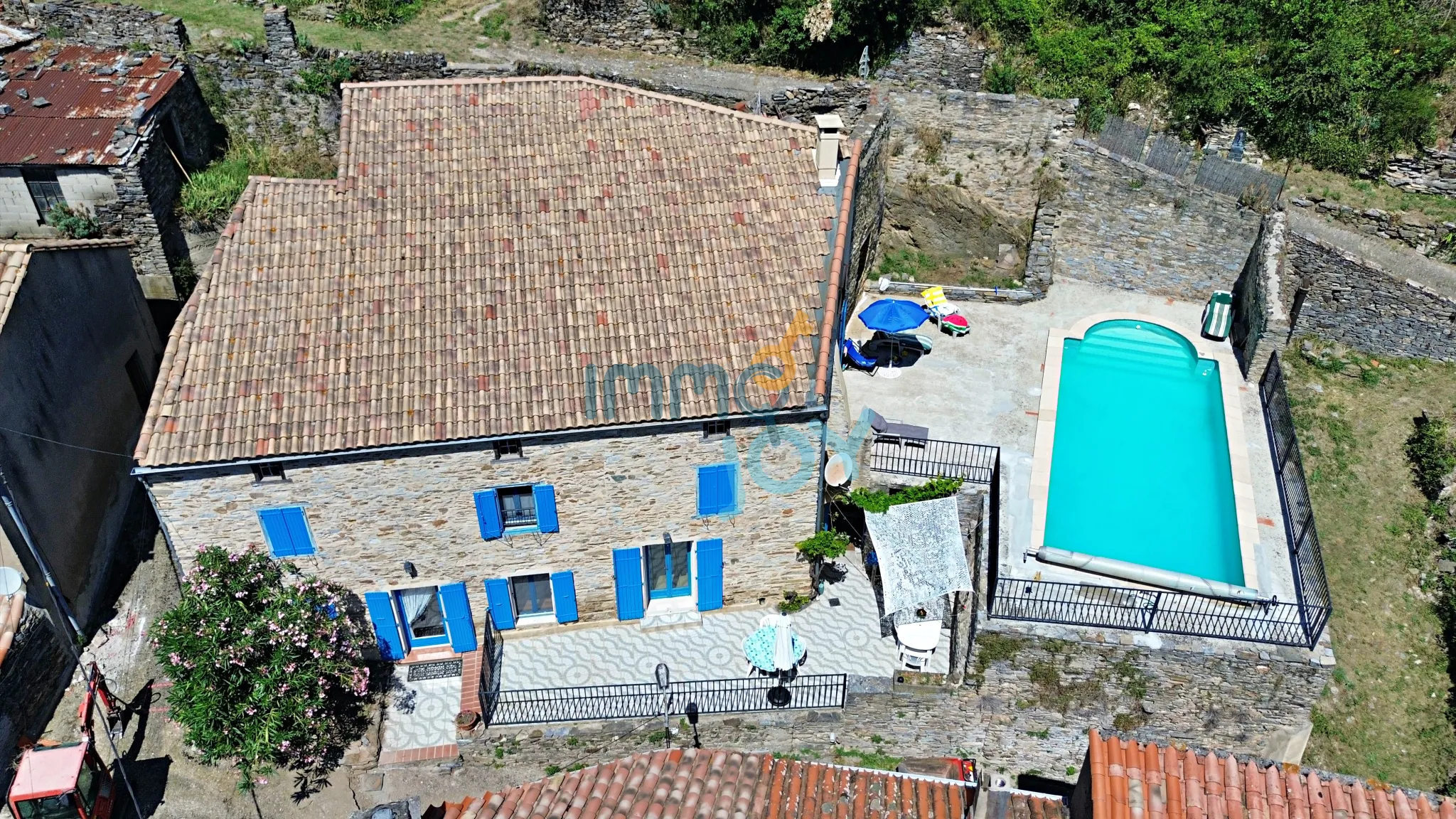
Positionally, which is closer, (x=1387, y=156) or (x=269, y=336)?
(x=269, y=336)

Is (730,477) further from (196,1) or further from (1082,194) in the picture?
(196,1)

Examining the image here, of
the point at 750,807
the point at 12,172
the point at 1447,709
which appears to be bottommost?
the point at 1447,709

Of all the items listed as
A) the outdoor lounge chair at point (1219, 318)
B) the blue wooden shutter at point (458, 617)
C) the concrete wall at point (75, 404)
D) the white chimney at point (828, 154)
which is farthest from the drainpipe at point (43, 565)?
the outdoor lounge chair at point (1219, 318)

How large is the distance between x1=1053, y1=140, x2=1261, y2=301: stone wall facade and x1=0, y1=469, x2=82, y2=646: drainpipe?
71.9 ft

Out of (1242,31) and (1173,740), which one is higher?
(1242,31)

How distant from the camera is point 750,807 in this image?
477 inches

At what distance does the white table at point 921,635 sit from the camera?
17688 mm

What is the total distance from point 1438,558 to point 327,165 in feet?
85.9

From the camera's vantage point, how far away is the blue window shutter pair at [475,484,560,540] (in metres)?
16.6

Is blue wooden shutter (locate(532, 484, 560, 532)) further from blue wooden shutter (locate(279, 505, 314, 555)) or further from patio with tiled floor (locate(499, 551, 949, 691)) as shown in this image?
blue wooden shutter (locate(279, 505, 314, 555))

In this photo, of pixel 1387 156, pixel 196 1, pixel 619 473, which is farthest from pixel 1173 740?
pixel 196 1

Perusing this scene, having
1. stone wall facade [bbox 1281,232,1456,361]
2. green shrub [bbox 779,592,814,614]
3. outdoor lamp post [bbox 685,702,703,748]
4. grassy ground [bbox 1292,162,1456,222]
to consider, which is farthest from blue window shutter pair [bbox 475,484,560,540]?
grassy ground [bbox 1292,162,1456,222]

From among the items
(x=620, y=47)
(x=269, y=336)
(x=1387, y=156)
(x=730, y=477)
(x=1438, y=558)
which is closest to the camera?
(x=269, y=336)

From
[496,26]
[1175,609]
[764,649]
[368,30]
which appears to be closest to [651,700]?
[764,649]
